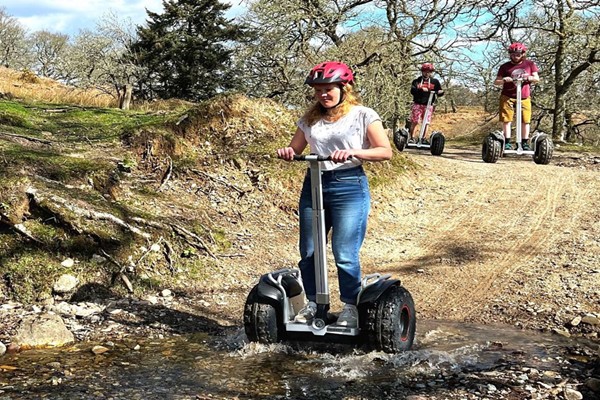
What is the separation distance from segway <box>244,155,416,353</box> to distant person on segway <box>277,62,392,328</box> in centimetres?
8

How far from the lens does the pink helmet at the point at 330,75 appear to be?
13.1ft

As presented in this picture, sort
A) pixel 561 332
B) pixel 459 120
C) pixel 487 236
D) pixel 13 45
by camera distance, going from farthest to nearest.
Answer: pixel 13 45 → pixel 459 120 → pixel 487 236 → pixel 561 332

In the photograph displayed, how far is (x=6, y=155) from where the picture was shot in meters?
6.50

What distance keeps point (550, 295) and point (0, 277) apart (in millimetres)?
4746

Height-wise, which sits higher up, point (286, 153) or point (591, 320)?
point (286, 153)

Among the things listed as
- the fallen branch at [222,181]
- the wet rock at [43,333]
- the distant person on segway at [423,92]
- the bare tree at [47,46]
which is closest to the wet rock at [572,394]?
the wet rock at [43,333]

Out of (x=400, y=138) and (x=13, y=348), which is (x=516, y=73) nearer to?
(x=400, y=138)

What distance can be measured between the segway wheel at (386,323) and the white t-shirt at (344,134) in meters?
0.92

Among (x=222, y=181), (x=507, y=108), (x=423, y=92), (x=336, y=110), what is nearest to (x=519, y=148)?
(x=507, y=108)

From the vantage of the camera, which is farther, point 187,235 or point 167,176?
point 167,176

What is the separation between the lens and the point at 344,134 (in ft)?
13.4

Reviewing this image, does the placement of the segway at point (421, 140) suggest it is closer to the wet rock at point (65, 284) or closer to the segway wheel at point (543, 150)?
the segway wheel at point (543, 150)

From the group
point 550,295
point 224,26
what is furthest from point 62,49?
point 550,295

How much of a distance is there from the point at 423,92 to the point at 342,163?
905 cm
